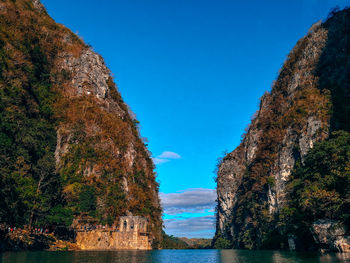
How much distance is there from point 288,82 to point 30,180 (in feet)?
221

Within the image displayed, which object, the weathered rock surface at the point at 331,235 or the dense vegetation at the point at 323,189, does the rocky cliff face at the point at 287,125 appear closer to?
the dense vegetation at the point at 323,189

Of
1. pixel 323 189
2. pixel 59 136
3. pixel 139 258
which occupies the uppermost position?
pixel 59 136

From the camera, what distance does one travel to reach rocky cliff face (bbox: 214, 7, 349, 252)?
58.8 m

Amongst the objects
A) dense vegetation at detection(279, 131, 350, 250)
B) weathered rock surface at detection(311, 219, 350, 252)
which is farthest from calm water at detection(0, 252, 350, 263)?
dense vegetation at detection(279, 131, 350, 250)

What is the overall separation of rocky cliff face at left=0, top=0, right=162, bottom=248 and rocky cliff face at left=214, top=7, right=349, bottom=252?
2603cm

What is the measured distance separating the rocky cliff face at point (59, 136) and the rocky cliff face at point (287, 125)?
2603cm

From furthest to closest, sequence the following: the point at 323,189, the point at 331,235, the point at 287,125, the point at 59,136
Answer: the point at 287,125
the point at 59,136
the point at 323,189
the point at 331,235

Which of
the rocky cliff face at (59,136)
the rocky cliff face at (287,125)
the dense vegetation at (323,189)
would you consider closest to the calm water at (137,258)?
the dense vegetation at (323,189)

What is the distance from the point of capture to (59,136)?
6366 cm

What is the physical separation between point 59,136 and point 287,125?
168 feet

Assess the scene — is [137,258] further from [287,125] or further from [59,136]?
[287,125]

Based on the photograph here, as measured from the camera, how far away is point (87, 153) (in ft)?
209

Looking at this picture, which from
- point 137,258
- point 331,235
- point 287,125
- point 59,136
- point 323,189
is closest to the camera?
point 137,258

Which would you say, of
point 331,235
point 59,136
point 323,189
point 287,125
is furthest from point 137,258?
point 287,125
